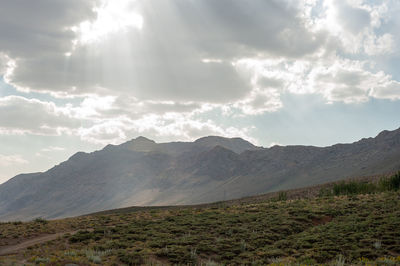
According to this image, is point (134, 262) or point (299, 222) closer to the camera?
point (134, 262)

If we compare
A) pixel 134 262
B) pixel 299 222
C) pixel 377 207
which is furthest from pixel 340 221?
pixel 134 262

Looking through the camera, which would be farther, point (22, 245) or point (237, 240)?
point (22, 245)

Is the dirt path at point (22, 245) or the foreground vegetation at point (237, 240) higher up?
the dirt path at point (22, 245)

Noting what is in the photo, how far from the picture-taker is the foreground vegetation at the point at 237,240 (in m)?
19.3

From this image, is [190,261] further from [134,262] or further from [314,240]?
[314,240]

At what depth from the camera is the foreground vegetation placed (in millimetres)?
19312

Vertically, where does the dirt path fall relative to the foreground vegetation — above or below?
above

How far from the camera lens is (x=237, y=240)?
25.0m

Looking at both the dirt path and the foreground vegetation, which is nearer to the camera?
the foreground vegetation

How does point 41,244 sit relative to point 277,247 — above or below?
above

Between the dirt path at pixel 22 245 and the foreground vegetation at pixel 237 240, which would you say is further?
the dirt path at pixel 22 245

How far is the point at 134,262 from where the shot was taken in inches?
740

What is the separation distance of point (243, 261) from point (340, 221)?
14.8 m

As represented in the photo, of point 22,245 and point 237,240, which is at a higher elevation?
point 22,245
